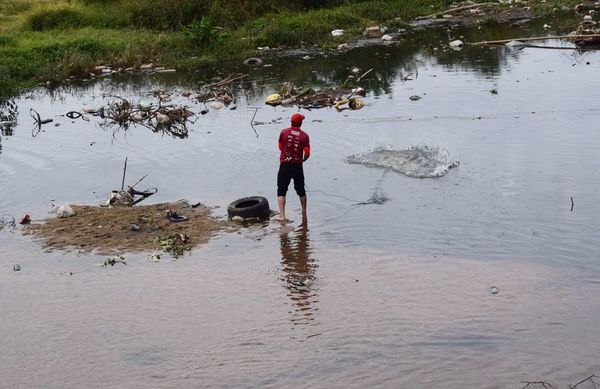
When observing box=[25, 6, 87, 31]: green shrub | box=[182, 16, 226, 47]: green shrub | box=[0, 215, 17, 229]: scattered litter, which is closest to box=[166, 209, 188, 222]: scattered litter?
box=[0, 215, 17, 229]: scattered litter

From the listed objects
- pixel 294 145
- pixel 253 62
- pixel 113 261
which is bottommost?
pixel 113 261

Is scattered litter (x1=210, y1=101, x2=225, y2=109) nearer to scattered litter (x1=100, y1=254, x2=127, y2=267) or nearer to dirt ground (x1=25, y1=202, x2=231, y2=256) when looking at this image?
dirt ground (x1=25, y1=202, x2=231, y2=256)

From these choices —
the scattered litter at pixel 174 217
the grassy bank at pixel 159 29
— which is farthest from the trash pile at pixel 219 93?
the scattered litter at pixel 174 217

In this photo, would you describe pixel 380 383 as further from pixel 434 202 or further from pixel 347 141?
pixel 347 141

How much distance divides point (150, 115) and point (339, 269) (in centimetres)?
1141

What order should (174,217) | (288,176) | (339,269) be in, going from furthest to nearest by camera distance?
1. (174,217)
2. (288,176)
3. (339,269)

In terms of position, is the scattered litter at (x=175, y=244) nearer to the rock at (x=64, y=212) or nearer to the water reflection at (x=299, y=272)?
the water reflection at (x=299, y=272)

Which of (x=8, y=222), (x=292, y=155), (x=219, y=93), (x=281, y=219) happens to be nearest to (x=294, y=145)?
(x=292, y=155)

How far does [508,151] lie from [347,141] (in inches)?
131

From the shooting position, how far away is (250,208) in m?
12.5

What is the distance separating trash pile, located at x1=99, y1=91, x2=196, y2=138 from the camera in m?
19.8

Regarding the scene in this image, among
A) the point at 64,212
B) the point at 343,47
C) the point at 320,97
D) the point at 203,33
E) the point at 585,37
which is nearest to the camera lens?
the point at 64,212

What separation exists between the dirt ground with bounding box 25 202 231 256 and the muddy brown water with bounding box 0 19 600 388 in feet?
1.05

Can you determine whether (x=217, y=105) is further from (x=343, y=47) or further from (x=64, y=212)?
(x=343, y=47)
